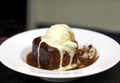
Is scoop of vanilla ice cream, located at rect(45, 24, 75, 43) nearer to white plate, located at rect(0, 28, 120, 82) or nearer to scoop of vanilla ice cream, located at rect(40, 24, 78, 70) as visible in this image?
scoop of vanilla ice cream, located at rect(40, 24, 78, 70)

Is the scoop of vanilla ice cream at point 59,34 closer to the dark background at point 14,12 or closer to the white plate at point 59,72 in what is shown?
the white plate at point 59,72

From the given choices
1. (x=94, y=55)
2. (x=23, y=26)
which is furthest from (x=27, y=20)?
(x=94, y=55)

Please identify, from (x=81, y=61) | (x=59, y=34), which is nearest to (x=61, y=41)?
(x=59, y=34)

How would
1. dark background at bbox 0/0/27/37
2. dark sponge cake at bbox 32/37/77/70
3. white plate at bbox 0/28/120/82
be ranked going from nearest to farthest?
white plate at bbox 0/28/120/82, dark sponge cake at bbox 32/37/77/70, dark background at bbox 0/0/27/37

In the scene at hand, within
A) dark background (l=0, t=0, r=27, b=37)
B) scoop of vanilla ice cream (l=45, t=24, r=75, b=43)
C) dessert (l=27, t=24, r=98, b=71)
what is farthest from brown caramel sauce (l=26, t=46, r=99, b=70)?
dark background (l=0, t=0, r=27, b=37)

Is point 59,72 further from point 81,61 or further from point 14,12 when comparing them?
point 14,12

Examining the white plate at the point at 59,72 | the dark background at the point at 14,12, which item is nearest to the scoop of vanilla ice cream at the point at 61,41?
the white plate at the point at 59,72
